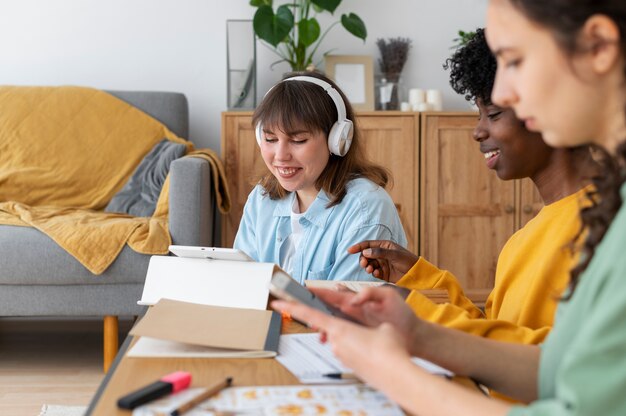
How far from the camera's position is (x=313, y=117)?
190 cm

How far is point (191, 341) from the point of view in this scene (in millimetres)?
982

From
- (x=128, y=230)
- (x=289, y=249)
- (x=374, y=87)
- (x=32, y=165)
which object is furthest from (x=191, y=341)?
(x=374, y=87)

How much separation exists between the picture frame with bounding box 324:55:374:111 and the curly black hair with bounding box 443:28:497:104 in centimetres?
234

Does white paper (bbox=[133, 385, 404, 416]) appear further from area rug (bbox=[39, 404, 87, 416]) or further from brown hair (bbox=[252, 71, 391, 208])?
area rug (bbox=[39, 404, 87, 416])

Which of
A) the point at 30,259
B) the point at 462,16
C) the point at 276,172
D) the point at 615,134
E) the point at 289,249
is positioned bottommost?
the point at 30,259

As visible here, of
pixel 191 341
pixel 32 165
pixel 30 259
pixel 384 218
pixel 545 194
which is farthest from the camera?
pixel 32 165

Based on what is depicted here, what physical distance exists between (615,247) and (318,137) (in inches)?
52.7

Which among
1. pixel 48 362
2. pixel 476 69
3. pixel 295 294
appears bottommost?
pixel 48 362

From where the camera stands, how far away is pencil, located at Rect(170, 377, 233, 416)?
0.75m

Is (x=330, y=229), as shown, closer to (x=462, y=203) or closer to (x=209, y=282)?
(x=209, y=282)

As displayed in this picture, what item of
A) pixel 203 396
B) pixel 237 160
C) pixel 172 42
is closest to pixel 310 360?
pixel 203 396

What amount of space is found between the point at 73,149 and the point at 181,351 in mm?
2709

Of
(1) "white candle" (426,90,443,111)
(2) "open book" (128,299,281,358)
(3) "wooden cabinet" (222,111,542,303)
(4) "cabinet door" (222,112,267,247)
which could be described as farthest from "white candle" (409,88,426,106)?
(2) "open book" (128,299,281,358)

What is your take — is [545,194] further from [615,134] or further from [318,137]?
[318,137]
